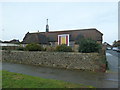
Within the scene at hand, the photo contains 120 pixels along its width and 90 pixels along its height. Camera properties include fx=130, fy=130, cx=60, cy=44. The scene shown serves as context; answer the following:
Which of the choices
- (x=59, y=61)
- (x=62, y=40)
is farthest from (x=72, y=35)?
(x=59, y=61)

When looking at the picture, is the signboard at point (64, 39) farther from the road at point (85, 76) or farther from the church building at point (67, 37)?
the road at point (85, 76)

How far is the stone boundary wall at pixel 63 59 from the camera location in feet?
36.5

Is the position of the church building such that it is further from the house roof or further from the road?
the road

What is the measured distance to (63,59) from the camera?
41.5 ft

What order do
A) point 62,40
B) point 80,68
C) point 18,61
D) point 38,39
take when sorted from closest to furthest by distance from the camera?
point 80,68 → point 18,61 → point 62,40 → point 38,39

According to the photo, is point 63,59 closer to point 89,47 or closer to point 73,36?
point 89,47

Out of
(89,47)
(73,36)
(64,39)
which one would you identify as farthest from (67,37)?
(89,47)

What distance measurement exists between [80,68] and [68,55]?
1726 mm

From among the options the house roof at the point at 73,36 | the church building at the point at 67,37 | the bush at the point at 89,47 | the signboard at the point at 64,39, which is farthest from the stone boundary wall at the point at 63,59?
the house roof at the point at 73,36

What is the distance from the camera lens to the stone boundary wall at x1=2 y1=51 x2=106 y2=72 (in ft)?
36.5

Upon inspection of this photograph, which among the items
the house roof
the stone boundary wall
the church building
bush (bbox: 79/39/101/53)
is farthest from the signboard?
bush (bbox: 79/39/101/53)

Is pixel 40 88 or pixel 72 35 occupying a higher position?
pixel 72 35

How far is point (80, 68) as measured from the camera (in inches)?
458

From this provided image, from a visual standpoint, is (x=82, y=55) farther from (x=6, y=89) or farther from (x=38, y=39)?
(x=38, y=39)
